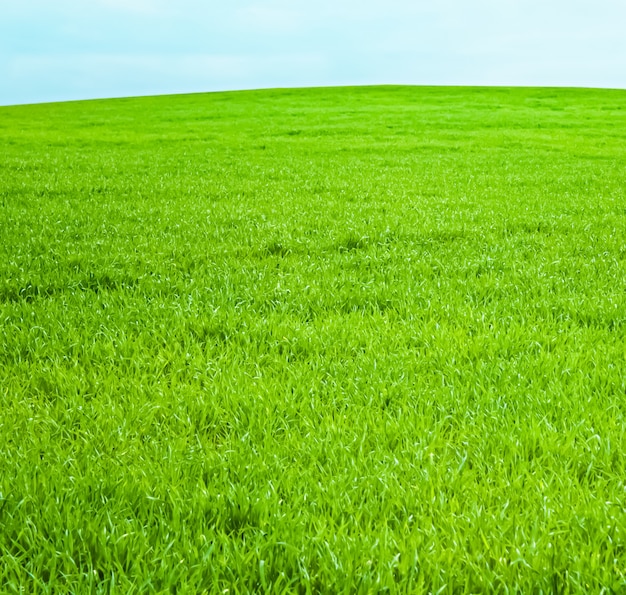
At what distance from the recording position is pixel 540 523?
114 inches

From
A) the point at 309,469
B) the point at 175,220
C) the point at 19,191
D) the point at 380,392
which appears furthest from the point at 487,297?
the point at 19,191

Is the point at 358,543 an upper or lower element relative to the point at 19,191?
lower

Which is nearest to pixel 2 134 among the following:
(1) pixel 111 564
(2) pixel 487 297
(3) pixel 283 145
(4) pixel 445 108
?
(3) pixel 283 145

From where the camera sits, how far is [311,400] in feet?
13.5

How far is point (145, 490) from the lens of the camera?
10.3 ft

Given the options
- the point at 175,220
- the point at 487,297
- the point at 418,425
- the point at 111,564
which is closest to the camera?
the point at 111,564

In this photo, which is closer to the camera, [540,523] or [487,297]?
[540,523]

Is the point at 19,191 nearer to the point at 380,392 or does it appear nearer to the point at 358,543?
the point at 380,392

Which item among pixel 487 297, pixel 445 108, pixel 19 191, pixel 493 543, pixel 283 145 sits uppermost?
pixel 445 108

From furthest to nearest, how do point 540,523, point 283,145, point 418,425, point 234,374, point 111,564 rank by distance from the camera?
point 283,145 < point 234,374 < point 418,425 < point 540,523 < point 111,564

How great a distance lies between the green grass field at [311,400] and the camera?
2682 mm

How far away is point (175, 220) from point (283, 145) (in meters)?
17.4

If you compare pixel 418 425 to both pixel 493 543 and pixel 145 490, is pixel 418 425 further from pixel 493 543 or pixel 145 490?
pixel 145 490

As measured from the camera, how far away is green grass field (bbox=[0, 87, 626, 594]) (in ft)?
8.80
